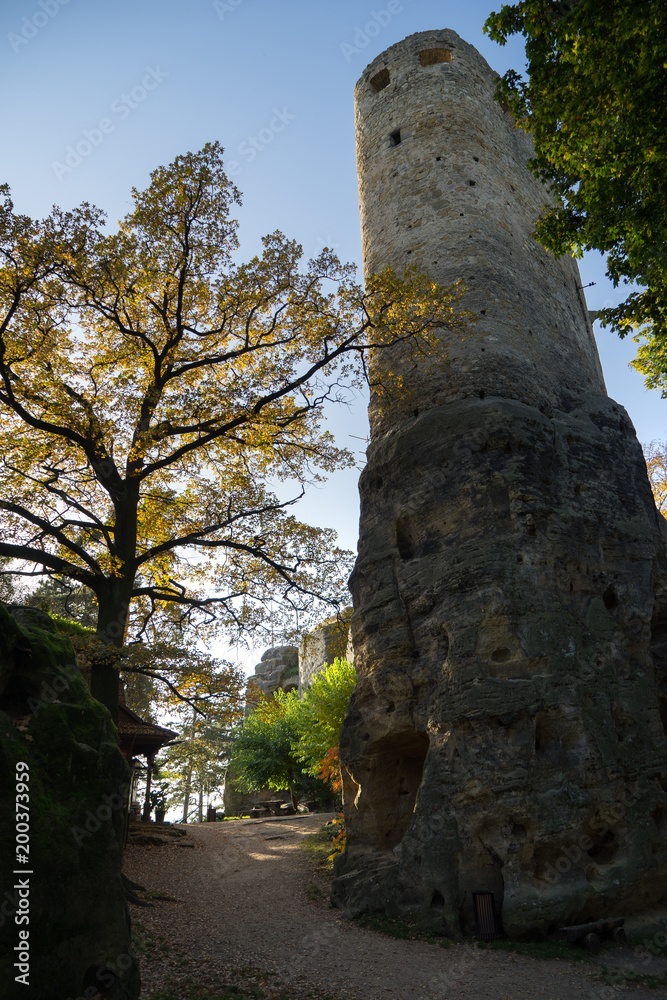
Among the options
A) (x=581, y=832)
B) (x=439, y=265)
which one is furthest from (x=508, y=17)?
(x=581, y=832)

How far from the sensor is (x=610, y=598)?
39.6ft

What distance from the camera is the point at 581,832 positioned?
935cm

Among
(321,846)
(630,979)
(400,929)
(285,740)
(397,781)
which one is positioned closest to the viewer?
(630,979)

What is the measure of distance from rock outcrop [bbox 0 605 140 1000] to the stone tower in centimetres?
569

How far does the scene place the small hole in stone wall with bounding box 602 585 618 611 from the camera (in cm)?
1198

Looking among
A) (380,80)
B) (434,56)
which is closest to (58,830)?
(380,80)

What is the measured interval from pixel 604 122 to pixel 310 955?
12.1 metres

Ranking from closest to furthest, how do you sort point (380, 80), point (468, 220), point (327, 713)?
point (468, 220)
point (327, 713)
point (380, 80)

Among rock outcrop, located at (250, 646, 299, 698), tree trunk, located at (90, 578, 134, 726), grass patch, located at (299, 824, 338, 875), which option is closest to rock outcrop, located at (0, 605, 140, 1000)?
tree trunk, located at (90, 578, 134, 726)

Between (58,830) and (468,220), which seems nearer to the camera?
(58,830)

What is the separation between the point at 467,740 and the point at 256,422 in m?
7.03

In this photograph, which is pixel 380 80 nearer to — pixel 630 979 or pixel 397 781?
pixel 397 781

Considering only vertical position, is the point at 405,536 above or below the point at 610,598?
above

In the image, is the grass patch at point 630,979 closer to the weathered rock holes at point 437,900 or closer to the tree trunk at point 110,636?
the weathered rock holes at point 437,900
